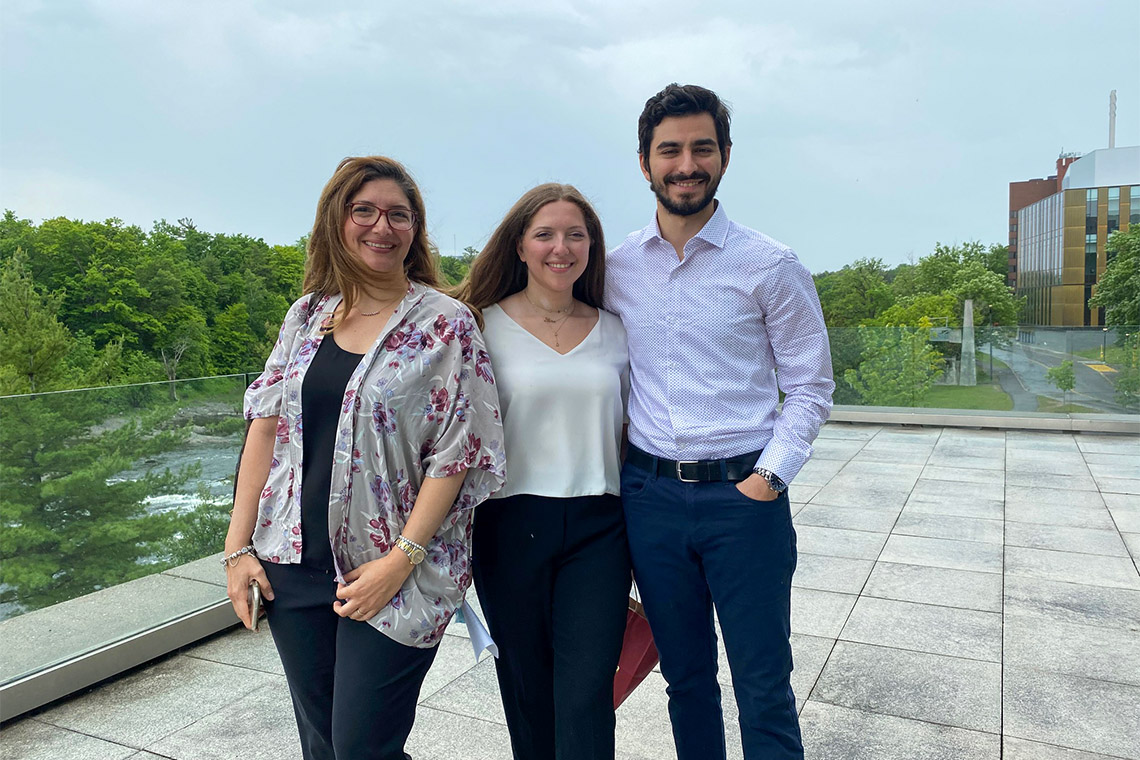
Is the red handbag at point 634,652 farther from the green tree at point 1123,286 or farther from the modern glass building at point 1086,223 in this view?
the modern glass building at point 1086,223

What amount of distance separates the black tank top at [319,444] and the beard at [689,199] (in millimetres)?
924

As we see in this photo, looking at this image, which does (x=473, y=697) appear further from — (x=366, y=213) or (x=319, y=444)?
(x=366, y=213)

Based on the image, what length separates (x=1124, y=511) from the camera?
21.8ft

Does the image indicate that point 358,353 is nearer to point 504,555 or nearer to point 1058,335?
point 504,555

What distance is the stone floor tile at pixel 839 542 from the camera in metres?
5.47

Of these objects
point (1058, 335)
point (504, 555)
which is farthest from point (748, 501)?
point (1058, 335)

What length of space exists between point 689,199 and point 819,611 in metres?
2.87

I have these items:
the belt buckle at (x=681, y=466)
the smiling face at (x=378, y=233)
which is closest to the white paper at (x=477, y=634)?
the belt buckle at (x=681, y=466)

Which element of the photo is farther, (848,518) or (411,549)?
(848,518)

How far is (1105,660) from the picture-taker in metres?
3.66

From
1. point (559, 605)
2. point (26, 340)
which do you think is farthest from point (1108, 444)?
point (26, 340)

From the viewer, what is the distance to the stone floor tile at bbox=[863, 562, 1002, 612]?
446 centimetres

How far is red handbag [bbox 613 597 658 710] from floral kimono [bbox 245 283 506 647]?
584 millimetres

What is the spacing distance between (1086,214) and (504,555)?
9033 centimetres
